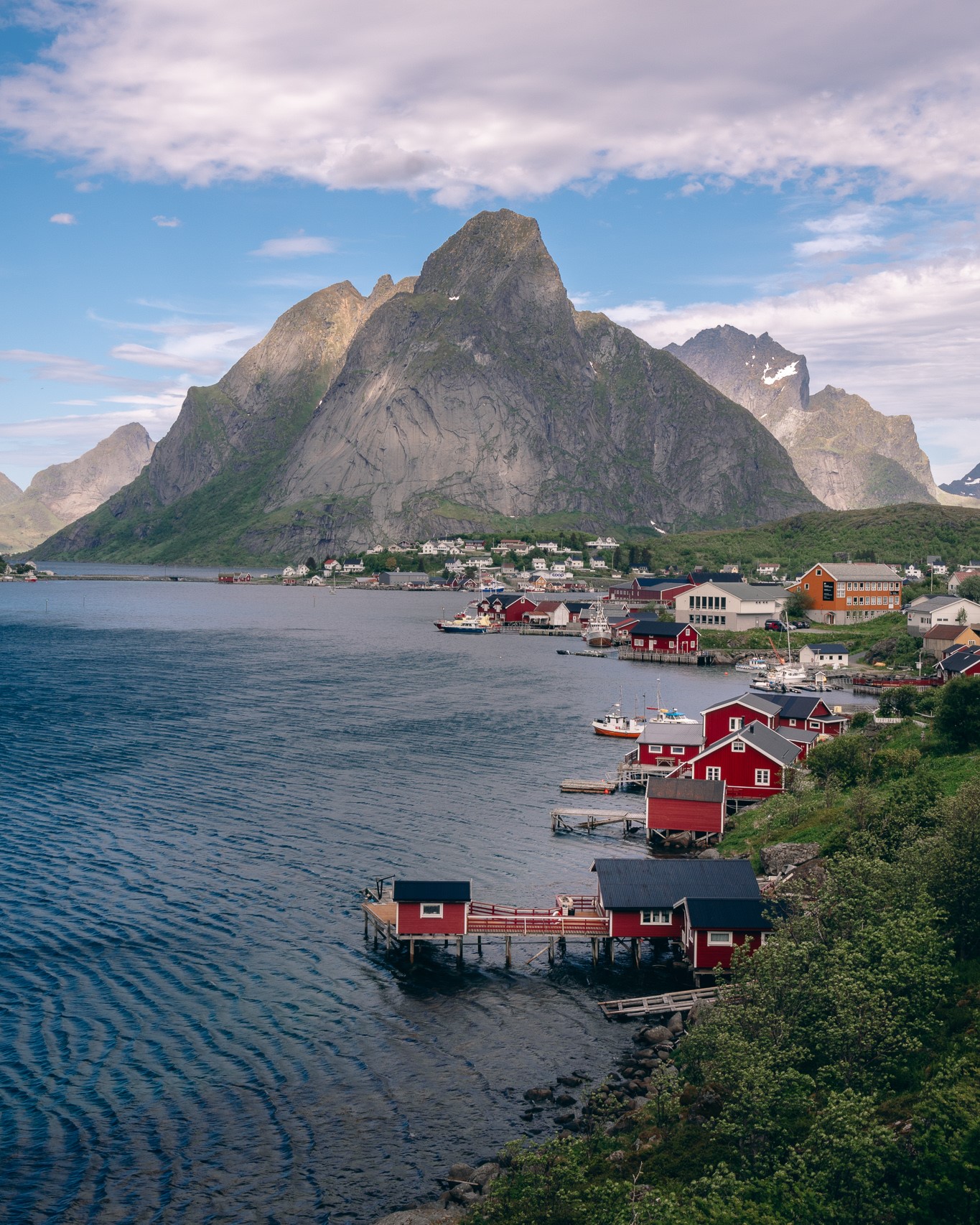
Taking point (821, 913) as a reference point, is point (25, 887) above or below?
below

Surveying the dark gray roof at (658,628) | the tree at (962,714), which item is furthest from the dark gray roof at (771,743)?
the dark gray roof at (658,628)

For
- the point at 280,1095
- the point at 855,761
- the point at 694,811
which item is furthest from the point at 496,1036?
the point at 855,761

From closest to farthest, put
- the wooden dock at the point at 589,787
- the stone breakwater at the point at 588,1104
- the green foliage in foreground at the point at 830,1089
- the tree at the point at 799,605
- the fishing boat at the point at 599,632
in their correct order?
the green foliage in foreground at the point at 830,1089 → the stone breakwater at the point at 588,1104 → the wooden dock at the point at 589,787 → the tree at the point at 799,605 → the fishing boat at the point at 599,632

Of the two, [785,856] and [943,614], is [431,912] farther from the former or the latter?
[943,614]

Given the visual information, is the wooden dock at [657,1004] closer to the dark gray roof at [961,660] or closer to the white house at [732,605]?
the dark gray roof at [961,660]

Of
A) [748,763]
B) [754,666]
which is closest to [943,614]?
[754,666]

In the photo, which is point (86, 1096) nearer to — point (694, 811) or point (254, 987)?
point (254, 987)
